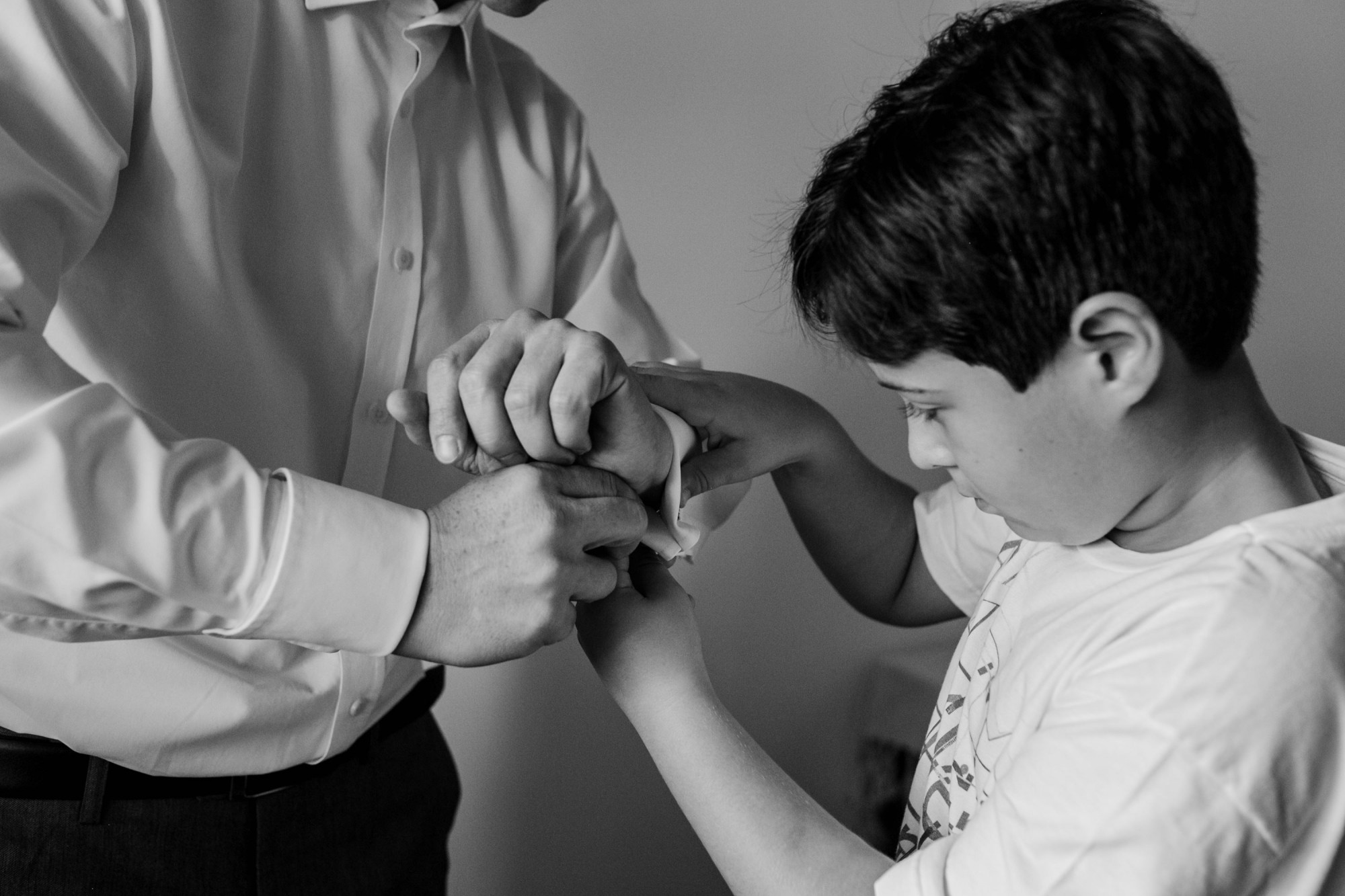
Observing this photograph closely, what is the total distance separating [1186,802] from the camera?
0.62 meters

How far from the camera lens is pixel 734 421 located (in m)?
1.00

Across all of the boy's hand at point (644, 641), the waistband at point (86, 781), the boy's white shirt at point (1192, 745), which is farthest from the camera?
the waistband at point (86, 781)

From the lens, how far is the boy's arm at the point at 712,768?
752mm

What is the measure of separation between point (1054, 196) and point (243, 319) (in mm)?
623

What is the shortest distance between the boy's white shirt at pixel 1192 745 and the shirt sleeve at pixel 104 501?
402 millimetres

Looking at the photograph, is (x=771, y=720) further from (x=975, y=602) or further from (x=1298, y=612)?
(x=1298, y=612)

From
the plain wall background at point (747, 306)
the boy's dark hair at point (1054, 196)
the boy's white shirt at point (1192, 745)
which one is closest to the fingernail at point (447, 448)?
the boy's dark hair at point (1054, 196)

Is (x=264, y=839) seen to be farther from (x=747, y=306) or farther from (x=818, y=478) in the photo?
(x=747, y=306)

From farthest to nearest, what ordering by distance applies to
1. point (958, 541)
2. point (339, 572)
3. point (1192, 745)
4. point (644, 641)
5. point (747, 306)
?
point (747, 306) → point (958, 541) → point (644, 641) → point (339, 572) → point (1192, 745)

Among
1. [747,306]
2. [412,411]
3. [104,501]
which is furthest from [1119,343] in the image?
[747,306]

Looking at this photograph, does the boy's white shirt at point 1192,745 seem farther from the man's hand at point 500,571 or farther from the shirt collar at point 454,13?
the shirt collar at point 454,13

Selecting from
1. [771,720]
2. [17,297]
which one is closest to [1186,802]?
[17,297]

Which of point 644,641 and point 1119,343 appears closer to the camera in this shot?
point 1119,343

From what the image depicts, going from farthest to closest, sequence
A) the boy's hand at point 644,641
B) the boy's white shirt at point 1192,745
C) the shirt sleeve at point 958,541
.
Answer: the shirt sleeve at point 958,541 < the boy's hand at point 644,641 < the boy's white shirt at point 1192,745
